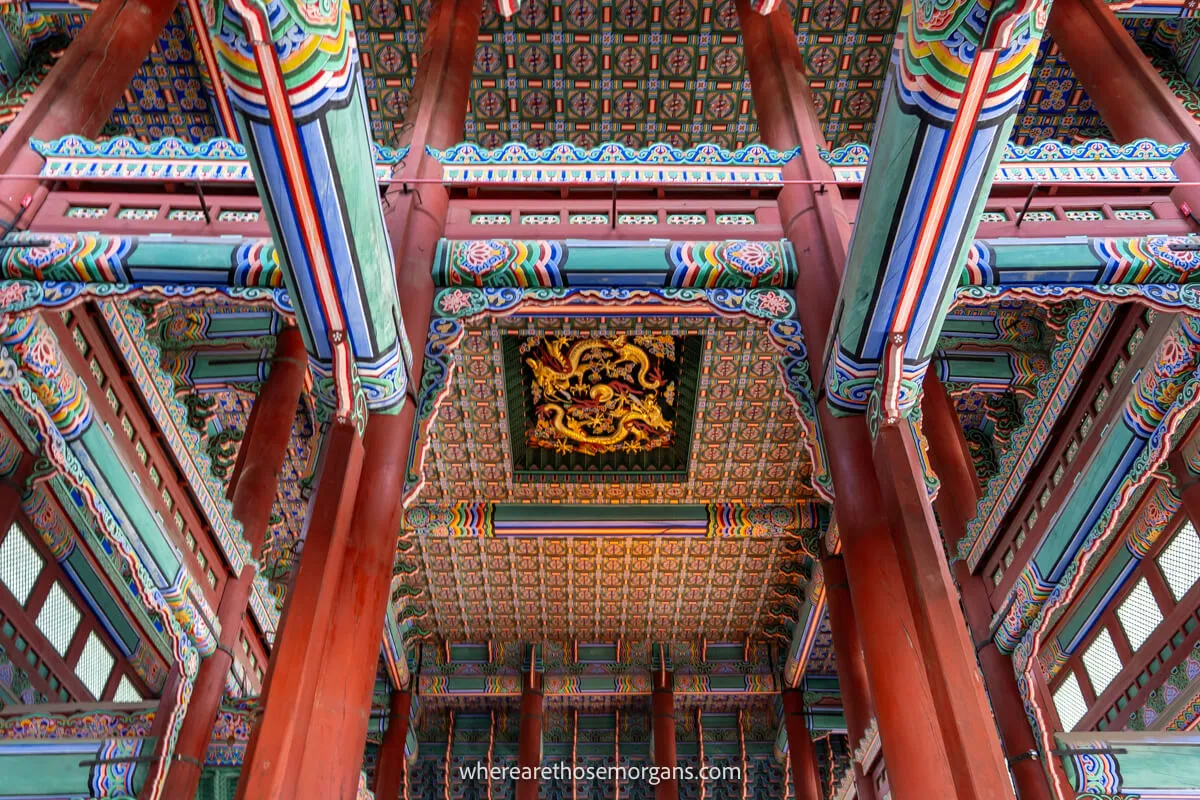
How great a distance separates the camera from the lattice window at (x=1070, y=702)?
8883mm

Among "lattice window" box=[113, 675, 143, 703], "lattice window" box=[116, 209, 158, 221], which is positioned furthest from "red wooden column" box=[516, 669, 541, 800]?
"lattice window" box=[116, 209, 158, 221]

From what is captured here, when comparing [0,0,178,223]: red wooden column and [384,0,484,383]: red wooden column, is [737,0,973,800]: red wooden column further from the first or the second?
[0,0,178,223]: red wooden column

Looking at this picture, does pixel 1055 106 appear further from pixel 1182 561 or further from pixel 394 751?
pixel 394 751

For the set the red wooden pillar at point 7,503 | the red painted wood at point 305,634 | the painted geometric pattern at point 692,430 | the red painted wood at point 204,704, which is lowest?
the red painted wood at point 305,634

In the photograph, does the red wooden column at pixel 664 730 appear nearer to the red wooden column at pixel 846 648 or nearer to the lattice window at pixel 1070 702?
the red wooden column at pixel 846 648

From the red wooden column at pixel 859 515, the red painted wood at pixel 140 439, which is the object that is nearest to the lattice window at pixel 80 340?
the red painted wood at pixel 140 439

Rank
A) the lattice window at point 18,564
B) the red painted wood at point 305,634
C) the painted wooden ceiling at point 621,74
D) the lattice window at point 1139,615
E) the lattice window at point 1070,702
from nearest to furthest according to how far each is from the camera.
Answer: the red painted wood at point 305,634, the lattice window at point 18,564, the lattice window at point 1139,615, the lattice window at point 1070,702, the painted wooden ceiling at point 621,74

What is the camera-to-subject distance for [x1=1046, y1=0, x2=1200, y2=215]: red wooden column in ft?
21.0

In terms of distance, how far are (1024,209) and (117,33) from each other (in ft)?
21.6

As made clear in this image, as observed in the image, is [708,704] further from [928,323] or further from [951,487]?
[928,323]

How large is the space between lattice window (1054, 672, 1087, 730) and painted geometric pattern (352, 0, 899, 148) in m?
6.05

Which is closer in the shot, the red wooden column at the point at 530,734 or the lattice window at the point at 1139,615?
the lattice window at the point at 1139,615

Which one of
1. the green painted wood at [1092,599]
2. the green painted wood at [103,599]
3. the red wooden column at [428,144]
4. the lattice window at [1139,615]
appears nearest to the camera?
the red wooden column at [428,144]

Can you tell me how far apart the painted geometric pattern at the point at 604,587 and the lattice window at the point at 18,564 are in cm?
427
